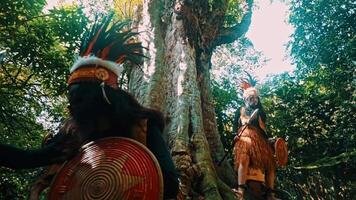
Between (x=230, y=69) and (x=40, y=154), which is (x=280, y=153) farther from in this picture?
(x=230, y=69)

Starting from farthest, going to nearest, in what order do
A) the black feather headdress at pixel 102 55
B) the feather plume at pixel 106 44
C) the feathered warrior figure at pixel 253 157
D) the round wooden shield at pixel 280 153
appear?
the round wooden shield at pixel 280 153 → the feathered warrior figure at pixel 253 157 → the feather plume at pixel 106 44 → the black feather headdress at pixel 102 55

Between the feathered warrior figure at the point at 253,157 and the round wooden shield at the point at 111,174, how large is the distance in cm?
331

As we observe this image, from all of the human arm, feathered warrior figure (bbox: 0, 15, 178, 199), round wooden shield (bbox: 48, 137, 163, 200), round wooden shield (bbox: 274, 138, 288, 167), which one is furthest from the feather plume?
round wooden shield (bbox: 274, 138, 288, 167)

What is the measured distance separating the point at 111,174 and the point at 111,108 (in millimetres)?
432

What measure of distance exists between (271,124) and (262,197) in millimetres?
5454

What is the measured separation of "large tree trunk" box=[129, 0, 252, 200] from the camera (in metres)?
4.89

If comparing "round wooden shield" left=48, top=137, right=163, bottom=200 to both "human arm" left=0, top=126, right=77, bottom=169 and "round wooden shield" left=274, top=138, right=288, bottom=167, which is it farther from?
"round wooden shield" left=274, top=138, right=288, bottom=167

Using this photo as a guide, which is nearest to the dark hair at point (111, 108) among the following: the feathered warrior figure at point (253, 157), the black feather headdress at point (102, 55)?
the black feather headdress at point (102, 55)

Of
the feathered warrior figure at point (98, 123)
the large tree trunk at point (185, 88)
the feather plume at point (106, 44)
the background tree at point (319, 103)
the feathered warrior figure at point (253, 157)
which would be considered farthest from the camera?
the background tree at point (319, 103)

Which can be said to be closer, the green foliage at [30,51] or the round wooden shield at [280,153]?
the round wooden shield at [280,153]

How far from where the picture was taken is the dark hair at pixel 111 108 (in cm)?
252

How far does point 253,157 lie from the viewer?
5727 millimetres

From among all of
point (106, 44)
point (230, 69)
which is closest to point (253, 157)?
point (106, 44)

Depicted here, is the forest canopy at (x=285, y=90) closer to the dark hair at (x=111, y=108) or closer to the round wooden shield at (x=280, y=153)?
the round wooden shield at (x=280, y=153)
